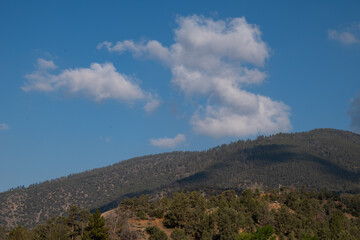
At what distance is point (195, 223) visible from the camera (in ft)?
273

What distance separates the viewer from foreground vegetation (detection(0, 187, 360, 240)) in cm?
7526

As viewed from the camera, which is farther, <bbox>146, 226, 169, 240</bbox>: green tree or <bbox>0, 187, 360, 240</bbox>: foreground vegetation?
<bbox>0, 187, 360, 240</bbox>: foreground vegetation

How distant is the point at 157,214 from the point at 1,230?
54927mm

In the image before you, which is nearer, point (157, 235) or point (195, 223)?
point (157, 235)

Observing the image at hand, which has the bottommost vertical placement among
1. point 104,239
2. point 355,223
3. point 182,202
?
point 355,223

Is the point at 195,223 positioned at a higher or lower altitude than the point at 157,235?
higher

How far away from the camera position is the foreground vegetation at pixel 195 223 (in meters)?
75.3

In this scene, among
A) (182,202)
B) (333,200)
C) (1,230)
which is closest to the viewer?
(182,202)

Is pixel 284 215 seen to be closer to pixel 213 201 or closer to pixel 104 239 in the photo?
pixel 213 201

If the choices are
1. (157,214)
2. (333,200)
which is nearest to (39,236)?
(157,214)

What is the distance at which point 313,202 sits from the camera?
115 meters

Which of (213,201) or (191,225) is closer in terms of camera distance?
(191,225)

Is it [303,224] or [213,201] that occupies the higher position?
[213,201]

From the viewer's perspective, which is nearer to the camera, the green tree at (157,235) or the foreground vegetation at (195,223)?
the green tree at (157,235)
